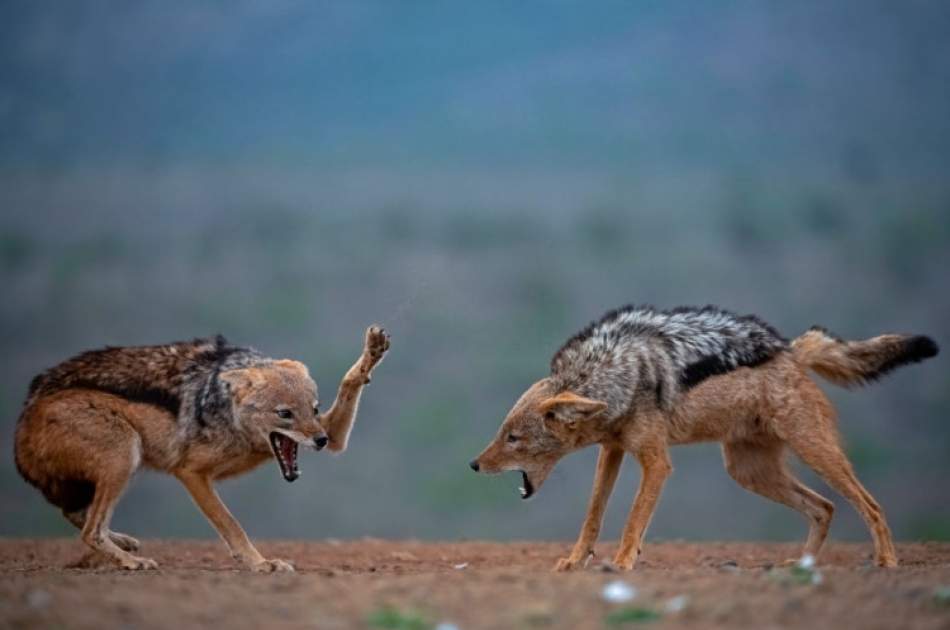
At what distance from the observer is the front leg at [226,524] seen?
29.3ft

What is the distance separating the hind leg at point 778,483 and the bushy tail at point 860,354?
0.75 metres

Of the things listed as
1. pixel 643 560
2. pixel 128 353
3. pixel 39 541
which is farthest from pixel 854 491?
pixel 39 541

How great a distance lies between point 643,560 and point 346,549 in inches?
115

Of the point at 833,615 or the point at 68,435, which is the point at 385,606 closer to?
the point at 833,615

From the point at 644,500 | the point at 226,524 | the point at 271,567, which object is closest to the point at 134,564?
the point at 226,524

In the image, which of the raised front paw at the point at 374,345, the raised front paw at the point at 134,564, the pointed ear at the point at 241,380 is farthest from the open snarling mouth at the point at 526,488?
the raised front paw at the point at 134,564

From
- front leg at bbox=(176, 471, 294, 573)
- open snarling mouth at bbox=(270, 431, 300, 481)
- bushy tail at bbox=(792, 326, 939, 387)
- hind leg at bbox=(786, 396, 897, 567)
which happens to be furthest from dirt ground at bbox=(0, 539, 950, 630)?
bushy tail at bbox=(792, 326, 939, 387)

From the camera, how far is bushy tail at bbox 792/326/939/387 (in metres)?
9.41

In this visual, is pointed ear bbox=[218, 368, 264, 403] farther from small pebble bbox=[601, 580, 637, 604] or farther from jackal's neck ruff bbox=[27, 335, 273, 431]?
small pebble bbox=[601, 580, 637, 604]

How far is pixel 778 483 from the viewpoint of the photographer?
9.51 m

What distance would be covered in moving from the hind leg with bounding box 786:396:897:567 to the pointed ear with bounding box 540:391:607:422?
1551 millimetres

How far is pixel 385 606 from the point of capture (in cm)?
582

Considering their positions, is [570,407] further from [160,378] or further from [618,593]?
[160,378]

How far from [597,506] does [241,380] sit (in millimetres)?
2959
